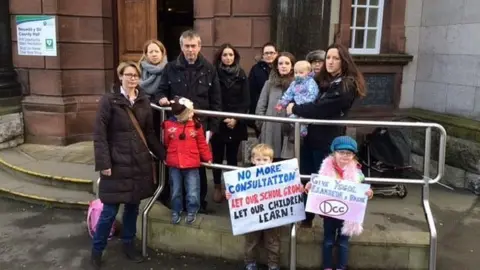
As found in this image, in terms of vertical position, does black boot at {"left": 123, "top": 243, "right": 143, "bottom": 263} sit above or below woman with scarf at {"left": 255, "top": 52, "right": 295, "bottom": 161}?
below

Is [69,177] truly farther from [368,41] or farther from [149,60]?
[368,41]

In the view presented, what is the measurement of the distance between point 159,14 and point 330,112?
643cm

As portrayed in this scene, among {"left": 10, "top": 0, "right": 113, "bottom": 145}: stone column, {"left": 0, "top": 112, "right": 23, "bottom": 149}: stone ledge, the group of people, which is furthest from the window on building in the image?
{"left": 0, "top": 112, "right": 23, "bottom": 149}: stone ledge

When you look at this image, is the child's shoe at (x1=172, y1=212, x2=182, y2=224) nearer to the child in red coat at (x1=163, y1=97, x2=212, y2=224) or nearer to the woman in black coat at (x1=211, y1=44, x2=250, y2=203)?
the child in red coat at (x1=163, y1=97, x2=212, y2=224)

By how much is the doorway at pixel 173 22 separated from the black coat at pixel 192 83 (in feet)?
17.2

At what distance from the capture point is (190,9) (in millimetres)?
10062

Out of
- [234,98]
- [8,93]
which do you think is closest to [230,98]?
[234,98]

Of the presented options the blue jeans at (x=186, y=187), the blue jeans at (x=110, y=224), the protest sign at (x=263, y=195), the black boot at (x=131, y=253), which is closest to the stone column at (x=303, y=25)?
the blue jeans at (x=186, y=187)

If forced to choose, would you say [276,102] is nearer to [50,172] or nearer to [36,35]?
→ [50,172]

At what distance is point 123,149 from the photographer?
4086 millimetres

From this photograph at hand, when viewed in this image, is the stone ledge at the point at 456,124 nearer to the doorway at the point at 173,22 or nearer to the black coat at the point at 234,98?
the black coat at the point at 234,98

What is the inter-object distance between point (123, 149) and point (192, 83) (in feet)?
3.05

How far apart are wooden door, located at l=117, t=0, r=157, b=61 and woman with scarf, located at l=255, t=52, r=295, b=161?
13.6ft

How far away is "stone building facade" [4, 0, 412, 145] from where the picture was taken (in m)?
7.06
